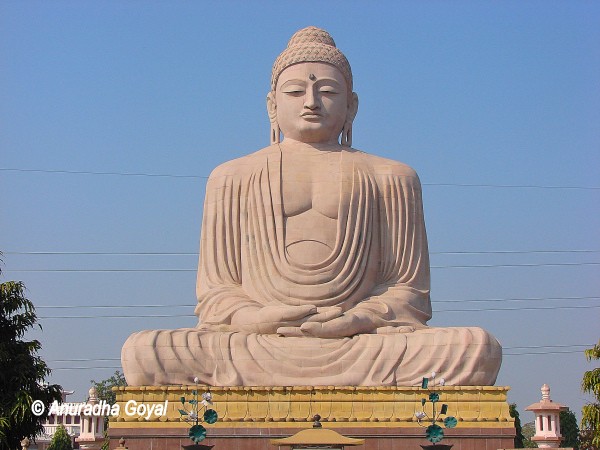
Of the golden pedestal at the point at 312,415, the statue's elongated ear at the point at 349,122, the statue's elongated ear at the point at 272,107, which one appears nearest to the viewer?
the golden pedestal at the point at 312,415

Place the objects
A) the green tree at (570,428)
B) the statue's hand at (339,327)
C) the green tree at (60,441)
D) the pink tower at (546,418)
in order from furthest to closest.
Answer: the green tree at (570,428) < the green tree at (60,441) < the pink tower at (546,418) < the statue's hand at (339,327)

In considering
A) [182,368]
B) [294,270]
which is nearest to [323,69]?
[294,270]

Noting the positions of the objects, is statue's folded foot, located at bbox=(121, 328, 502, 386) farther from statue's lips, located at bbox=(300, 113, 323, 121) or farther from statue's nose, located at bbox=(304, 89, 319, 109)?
statue's nose, located at bbox=(304, 89, 319, 109)

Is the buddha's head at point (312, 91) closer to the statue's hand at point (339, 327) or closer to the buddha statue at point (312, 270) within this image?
the buddha statue at point (312, 270)

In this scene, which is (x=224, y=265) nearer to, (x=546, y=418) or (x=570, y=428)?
(x=546, y=418)

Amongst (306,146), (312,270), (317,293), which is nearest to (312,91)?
(306,146)

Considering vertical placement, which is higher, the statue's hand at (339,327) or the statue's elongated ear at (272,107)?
the statue's elongated ear at (272,107)

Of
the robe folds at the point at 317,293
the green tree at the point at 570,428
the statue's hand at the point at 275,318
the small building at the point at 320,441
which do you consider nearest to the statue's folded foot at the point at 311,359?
the robe folds at the point at 317,293

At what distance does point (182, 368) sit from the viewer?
14.0 m

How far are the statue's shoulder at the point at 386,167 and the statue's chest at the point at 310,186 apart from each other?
0.53 metres

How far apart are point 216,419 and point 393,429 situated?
2225mm

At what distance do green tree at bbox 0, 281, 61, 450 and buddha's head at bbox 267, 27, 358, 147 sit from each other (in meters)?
4.74

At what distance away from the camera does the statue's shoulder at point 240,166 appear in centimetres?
1634

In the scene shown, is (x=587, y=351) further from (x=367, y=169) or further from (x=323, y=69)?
(x=323, y=69)
